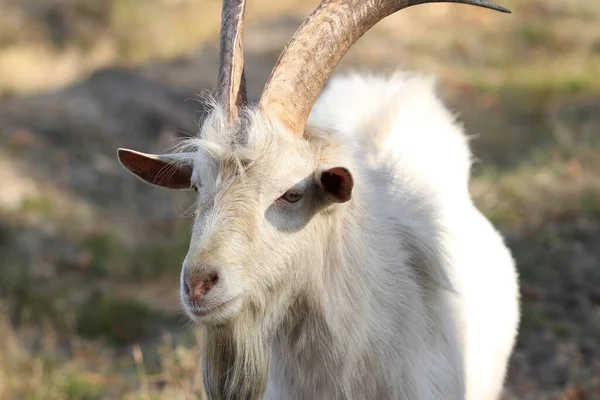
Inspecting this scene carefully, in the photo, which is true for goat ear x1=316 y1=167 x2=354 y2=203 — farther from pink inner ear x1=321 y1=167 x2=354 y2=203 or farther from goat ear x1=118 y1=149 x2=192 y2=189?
goat ear x1=118 y1=149 x2=192 y2=189

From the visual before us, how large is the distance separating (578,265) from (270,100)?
4788mm

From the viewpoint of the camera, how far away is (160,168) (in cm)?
384

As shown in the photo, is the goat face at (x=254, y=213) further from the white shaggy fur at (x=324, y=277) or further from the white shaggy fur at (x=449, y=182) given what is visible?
the white shaggy fur at (x=449, y=182)

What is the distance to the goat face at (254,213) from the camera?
3.16 meters

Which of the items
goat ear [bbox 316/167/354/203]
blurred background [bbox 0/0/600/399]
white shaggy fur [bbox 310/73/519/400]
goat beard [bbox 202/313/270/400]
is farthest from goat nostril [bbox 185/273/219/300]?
blurred background [bbox 0/0/600/399]

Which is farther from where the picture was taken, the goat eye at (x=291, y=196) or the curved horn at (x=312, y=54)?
the curved horn at (x=312, y=54)

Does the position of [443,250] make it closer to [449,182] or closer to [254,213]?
[449,182]

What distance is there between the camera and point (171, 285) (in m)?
9.20

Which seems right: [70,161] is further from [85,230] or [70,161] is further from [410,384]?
[410,384]

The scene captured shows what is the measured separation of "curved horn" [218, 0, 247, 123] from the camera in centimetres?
359

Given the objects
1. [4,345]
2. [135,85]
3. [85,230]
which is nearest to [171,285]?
[85,230]

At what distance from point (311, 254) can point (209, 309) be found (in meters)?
0.47

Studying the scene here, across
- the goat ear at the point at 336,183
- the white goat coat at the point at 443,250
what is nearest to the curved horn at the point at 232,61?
the white goat coat at the point at 443,250

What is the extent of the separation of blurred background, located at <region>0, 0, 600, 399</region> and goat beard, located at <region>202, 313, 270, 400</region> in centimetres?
164
